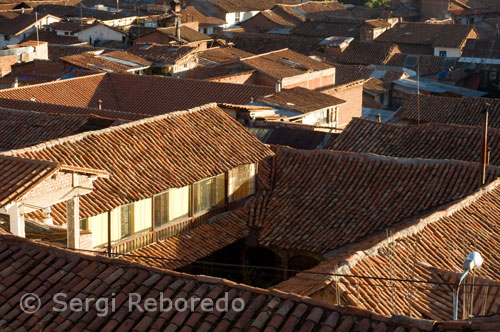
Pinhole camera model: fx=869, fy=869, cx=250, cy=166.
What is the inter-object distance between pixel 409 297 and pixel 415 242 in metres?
2.07

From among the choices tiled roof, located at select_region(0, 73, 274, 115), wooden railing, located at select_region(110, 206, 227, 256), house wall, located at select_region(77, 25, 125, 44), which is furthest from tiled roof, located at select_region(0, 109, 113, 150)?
house wall, located at select_region(77, 25, 125, 44)

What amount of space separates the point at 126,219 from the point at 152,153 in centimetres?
225

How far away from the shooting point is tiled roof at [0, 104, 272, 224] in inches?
636

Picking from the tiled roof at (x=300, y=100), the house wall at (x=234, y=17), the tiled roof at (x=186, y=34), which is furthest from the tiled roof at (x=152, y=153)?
the house wall at (x=234, y=17)

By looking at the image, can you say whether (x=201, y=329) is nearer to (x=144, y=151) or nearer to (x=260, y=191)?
(x=144, y=151)

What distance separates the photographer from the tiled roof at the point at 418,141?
22062 millimetres

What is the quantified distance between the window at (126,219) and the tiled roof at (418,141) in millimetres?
8375

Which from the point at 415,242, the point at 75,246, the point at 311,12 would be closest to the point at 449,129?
the point at 415,242

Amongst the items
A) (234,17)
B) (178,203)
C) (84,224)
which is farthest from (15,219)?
(234,17)

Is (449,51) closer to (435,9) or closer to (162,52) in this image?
(435,9)

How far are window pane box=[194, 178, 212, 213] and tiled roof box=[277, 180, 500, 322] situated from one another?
3269 millimetres

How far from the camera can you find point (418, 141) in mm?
22812

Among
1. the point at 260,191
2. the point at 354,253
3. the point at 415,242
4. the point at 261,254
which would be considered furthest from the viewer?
the point at 260,191

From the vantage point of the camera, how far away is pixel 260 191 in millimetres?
19469
